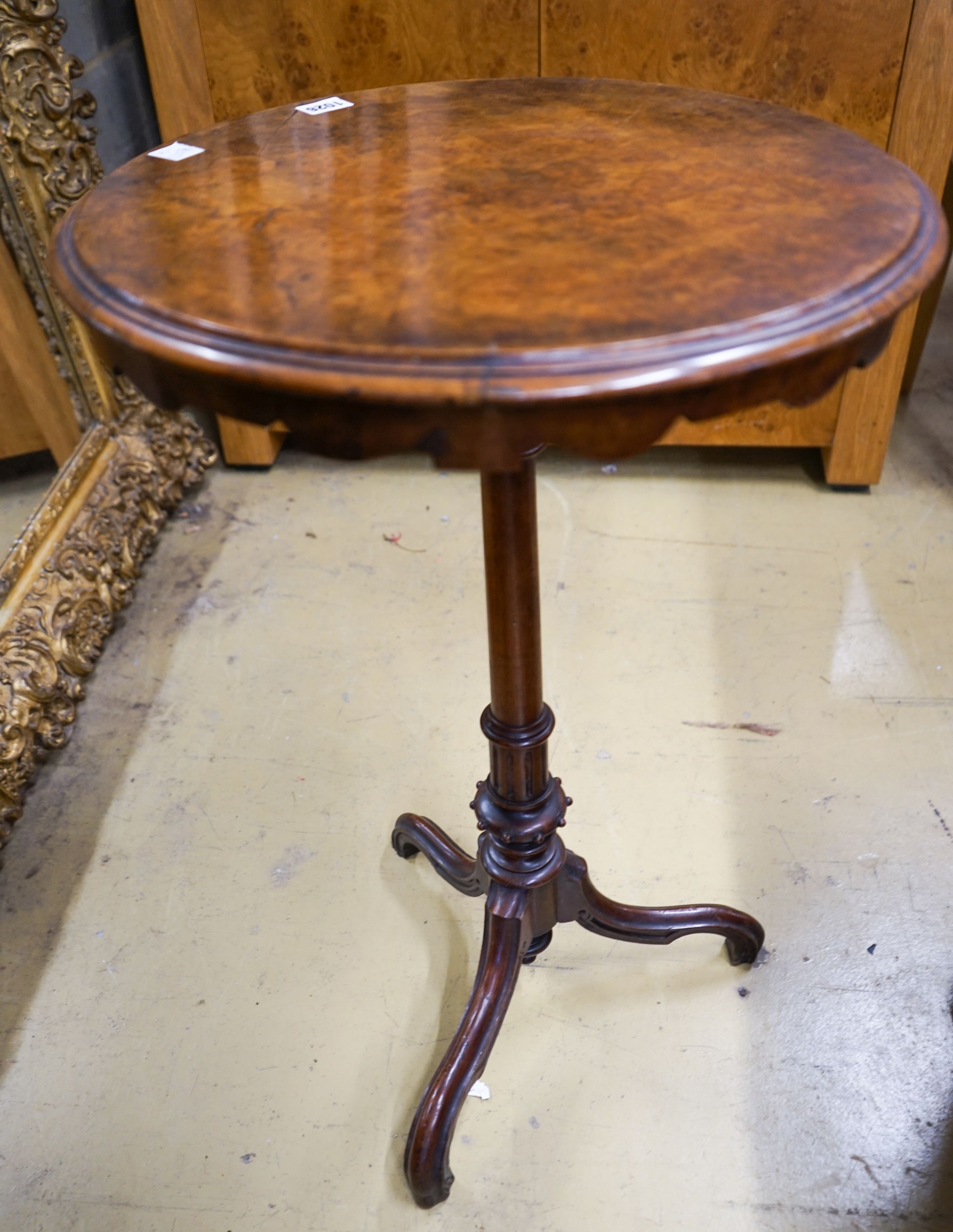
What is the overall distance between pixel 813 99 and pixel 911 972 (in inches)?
62.8

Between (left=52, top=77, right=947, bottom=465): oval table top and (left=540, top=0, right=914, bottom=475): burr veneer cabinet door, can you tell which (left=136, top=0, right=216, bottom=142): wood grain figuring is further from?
(left=52, top=77, right=947, bottom=465): oval table top

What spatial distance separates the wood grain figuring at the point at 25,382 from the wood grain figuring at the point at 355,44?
0.62m

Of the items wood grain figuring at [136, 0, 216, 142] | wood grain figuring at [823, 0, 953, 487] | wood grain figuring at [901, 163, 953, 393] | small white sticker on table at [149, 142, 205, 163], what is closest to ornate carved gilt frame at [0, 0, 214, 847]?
wood grain figuring at [136, 0, 216, 142]

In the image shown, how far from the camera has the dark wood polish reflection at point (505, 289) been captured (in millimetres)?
731

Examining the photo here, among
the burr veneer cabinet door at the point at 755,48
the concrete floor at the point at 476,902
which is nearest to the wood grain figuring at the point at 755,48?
the burr veneer cabinet door at the point at 755,48

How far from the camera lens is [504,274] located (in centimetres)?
83

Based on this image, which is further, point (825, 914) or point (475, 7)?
point (475, 7)

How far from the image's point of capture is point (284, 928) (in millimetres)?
1550

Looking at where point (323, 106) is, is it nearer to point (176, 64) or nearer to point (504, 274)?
point (504, 274)

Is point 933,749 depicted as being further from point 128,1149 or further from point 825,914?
point 128,1149

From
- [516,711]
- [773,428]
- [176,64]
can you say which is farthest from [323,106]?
[773,428]

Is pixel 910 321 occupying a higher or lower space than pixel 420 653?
higher

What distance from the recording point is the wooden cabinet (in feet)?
6.18

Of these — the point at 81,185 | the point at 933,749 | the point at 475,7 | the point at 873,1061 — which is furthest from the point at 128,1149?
the point at 475,7
